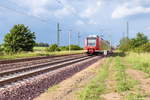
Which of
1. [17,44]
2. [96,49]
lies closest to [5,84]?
[96,49]

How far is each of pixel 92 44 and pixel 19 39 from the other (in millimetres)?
35199

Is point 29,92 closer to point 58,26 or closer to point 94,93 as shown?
point 94,93

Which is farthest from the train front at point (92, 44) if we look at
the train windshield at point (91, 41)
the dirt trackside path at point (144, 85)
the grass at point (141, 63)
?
the dirt trackside path at point (144, 85)

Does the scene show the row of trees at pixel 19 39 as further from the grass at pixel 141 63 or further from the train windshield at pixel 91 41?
the grass at pixel 141 63

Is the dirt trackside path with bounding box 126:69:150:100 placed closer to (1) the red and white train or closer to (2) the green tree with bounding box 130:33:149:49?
(1) the red and white train

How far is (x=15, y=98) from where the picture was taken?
8.20 m

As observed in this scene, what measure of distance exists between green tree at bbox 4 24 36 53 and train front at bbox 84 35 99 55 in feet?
104

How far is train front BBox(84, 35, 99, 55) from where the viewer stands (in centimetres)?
4216

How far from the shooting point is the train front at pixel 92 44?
1660 inches

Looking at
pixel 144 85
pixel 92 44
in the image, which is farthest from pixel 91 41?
pixel 144 85

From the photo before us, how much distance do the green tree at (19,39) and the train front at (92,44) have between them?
31796 mm

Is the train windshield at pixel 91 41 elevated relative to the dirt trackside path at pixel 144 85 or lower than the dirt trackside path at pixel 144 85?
elevated

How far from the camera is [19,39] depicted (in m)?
72.2

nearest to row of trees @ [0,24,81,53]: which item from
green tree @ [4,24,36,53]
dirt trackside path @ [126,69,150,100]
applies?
green tree @ [4,24,36,53]
